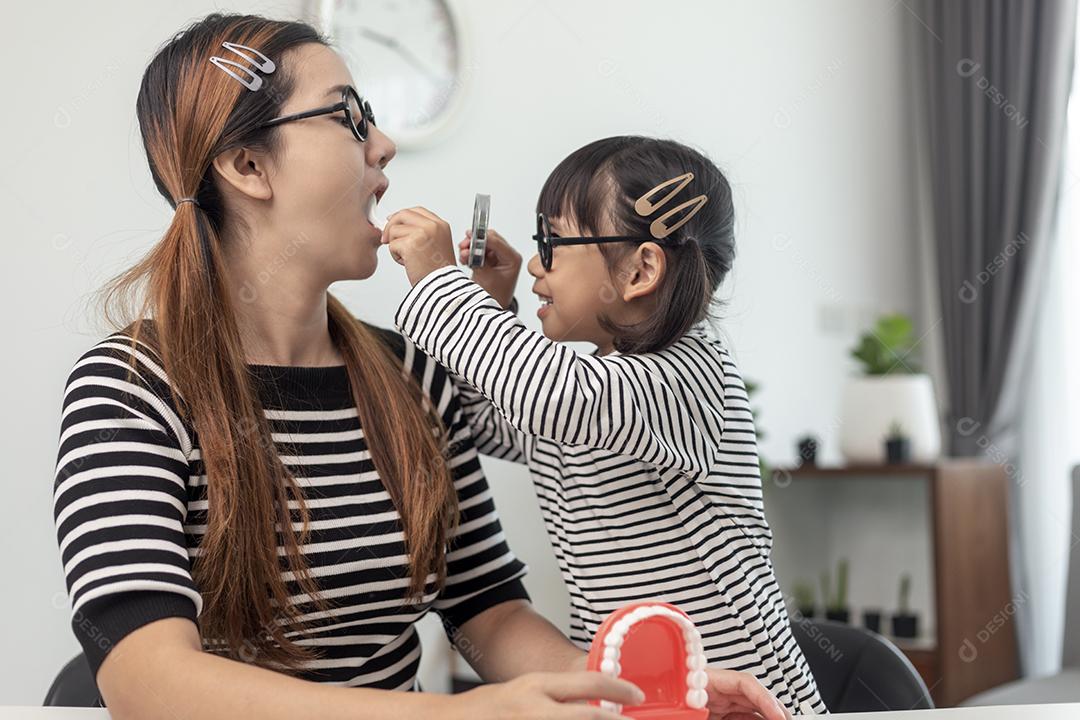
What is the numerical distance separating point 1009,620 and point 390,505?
2.77 m

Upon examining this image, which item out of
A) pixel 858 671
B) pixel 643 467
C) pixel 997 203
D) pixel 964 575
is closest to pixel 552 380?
pixel 643 467

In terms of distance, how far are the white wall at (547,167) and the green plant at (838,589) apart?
0.40m

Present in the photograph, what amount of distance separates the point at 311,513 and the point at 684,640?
0.50 meters

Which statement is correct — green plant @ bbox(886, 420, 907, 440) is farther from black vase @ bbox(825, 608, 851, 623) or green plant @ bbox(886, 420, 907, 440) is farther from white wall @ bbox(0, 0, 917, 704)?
black vase @ bbox(825, 608, 851, 623)

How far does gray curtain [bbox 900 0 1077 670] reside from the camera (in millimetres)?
3471

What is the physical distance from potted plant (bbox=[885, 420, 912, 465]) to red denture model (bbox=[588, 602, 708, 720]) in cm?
257

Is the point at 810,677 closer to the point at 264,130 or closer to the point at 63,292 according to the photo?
the point at 264,130

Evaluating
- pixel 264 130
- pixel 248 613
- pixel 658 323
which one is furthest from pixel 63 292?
pixel 658 323

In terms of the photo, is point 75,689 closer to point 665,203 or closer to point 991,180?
point 665,203

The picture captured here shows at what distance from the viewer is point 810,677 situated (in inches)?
46.6

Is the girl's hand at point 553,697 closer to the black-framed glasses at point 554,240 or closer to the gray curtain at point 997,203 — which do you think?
the black-framed glasses at point 554,240

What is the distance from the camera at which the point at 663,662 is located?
2.60 feet

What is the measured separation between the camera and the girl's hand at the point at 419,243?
44.6 inches

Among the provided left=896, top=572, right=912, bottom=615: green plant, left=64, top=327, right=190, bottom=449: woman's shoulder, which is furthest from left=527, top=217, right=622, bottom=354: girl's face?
left=896, top=572, right=912, bottom=615: green plant
